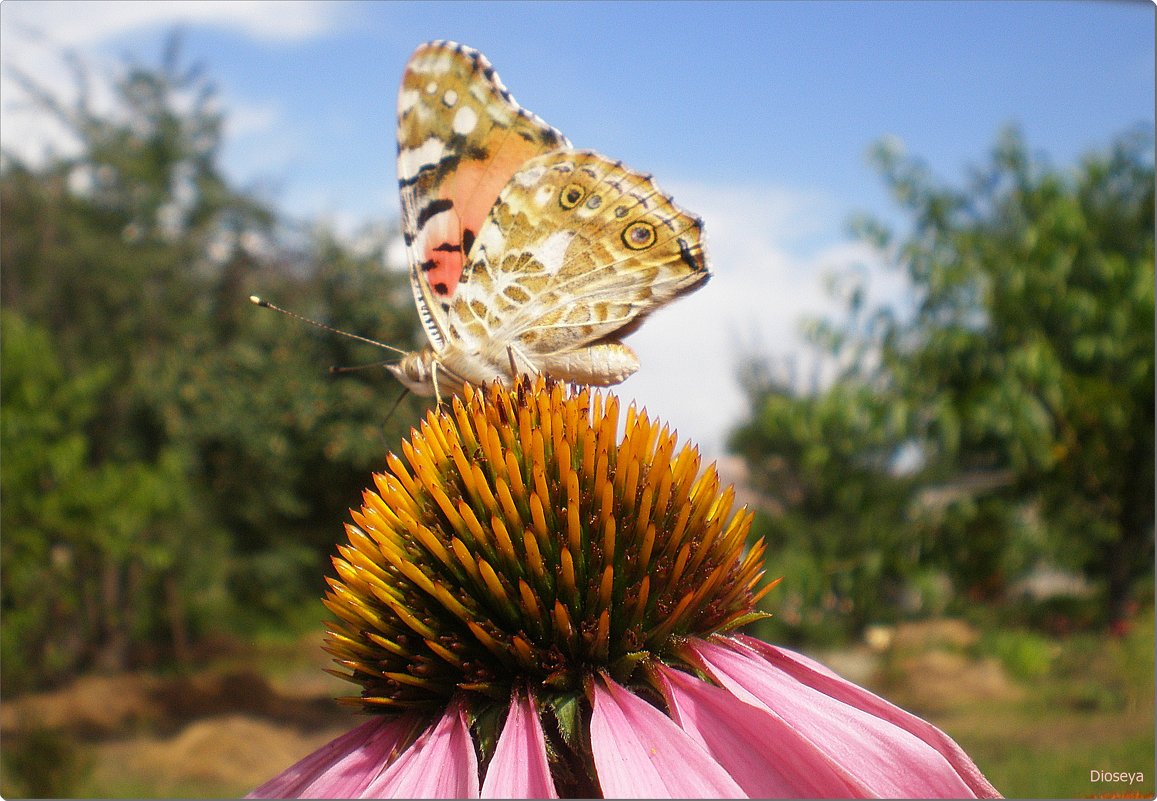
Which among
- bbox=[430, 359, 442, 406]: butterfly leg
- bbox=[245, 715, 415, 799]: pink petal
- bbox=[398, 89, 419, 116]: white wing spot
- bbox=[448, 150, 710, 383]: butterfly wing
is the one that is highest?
bbox=[398, 89, 419, 116]: white wing spot

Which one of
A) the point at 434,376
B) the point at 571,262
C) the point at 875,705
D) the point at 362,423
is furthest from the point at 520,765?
the point at 362,423

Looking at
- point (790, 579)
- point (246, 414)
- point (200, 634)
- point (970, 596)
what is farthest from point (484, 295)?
point (200, 634)

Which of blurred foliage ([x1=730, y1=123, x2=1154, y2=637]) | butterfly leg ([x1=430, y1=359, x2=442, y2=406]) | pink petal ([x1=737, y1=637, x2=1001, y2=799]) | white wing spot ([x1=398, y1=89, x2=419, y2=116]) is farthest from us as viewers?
blurred foliage ([x1=730, y1=123, x2=1154, y2=637])

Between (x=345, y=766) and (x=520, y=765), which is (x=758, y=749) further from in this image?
(x=345, y=766)

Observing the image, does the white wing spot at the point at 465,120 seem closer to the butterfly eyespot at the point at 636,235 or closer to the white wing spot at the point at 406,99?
the white wing spot at the point at 406,99

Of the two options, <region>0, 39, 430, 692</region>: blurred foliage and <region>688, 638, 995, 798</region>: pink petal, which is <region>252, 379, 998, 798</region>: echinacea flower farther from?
<region>0, 39, 430, 692</region>: blurred foliage

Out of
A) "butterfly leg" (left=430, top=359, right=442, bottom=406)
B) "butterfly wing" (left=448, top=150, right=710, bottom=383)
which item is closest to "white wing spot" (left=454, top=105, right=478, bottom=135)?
"butterfly wing" (left=448, top=150, right=710, bottom=383)

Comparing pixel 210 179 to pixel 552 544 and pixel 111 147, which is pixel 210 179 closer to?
pixel 111 147
